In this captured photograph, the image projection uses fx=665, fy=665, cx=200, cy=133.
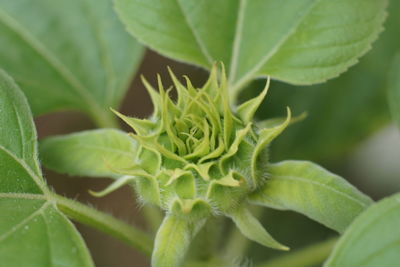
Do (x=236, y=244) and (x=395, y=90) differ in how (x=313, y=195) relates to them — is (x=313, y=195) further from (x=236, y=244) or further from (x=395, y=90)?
(x=236, y=244)

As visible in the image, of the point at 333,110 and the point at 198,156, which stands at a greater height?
the point at 198,156

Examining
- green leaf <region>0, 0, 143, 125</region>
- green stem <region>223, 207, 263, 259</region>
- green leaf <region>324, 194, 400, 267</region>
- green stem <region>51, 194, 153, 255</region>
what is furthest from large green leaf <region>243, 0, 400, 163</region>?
green leaf <region>324, 194, 400, 267</region>

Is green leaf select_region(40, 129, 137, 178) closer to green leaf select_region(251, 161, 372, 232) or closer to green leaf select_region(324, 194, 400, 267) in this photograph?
green leaf select_region(251, 161, 372, 232)

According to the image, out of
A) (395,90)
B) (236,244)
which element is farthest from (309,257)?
(395,90)

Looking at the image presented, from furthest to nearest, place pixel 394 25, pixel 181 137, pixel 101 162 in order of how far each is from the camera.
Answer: pixel 394 25
pixel 101 162
pixel 181 137

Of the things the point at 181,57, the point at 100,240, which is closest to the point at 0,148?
the point at 181,57

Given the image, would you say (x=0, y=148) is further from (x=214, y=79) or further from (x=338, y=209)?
(x=338, y=209)
